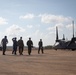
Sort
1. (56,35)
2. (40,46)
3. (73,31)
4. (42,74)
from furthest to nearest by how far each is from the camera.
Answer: (56,35), (73,31), (40,46), (42,74)

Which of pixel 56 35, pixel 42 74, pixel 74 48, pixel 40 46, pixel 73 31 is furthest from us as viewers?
pixel 56 35

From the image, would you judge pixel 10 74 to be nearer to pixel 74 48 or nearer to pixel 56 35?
pixel 74 48

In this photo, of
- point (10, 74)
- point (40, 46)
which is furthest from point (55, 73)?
point (40, 46)

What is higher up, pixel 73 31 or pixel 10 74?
pixel 73 31

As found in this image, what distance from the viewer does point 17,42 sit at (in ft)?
104

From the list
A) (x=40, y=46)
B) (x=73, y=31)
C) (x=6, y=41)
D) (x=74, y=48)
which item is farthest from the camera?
(x=73, y=31)

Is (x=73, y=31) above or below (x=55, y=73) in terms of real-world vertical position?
above

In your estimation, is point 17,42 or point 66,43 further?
point 66,43

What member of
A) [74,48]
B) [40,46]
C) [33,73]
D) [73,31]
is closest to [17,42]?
[40,46]

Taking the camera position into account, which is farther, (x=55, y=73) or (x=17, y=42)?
(x=17, y=42)

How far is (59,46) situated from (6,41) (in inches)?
1211

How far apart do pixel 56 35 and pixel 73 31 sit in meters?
7.06

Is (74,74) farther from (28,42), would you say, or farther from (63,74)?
(28,42)

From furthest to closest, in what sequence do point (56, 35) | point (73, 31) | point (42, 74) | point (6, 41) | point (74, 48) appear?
point (56, 35) → point (73, 31) → point (74, 48) → point (6, 41) → point (42, 74)
